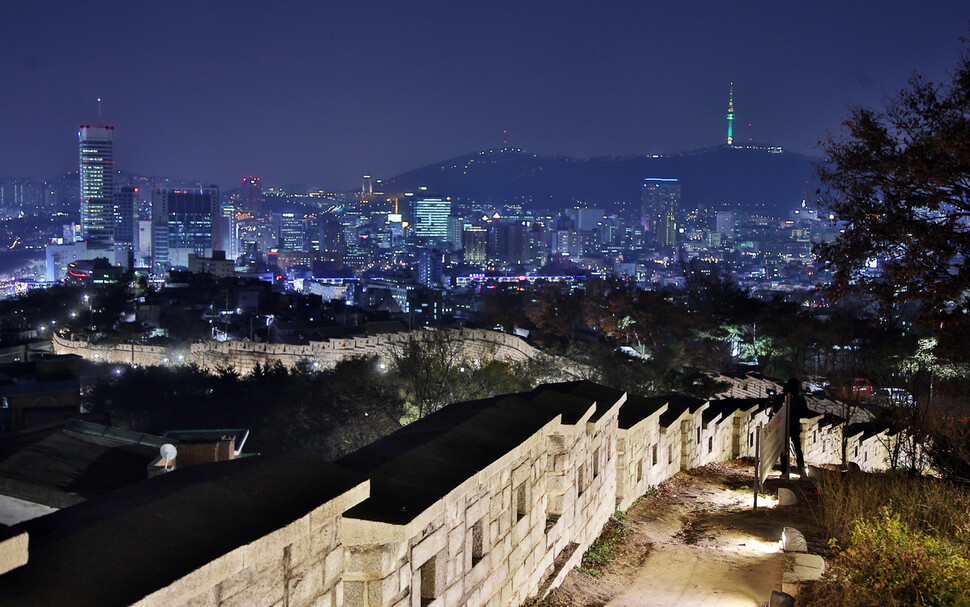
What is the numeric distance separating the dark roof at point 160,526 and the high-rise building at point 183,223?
533 ft

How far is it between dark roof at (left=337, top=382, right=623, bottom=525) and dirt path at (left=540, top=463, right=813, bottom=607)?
1.37 m

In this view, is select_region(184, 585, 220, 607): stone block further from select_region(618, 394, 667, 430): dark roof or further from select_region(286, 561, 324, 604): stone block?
select_region(618, 394, 667, 430): dark roof

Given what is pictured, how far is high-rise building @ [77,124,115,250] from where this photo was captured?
611 ft

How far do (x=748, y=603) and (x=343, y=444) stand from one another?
1714 centimetres

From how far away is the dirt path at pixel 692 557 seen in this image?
6539 mm

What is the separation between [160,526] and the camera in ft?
10.5

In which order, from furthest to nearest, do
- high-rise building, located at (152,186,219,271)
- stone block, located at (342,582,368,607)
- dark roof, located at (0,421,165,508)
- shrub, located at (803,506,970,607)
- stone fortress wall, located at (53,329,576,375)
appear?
high-rise building, located at (152,186,219,271), stone fortress wall, located at (53,329,576,375), dark roof, located at (0,421,165,508), shrub, located at (803,506,970,607), stone block, located at (342,582,368,607)

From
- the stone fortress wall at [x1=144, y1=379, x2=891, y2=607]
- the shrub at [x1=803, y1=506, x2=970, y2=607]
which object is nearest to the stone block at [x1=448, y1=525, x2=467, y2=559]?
the stone fortress wall at [x1=144, y1=379, x2=891, y2=607]

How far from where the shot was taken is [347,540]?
3.82 metres

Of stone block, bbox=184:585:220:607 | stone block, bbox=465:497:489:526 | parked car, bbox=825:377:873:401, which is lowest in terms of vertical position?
parked car, bbox=825:377:873:401

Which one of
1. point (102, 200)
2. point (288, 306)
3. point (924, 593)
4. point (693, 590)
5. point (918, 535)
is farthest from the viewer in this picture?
point (102, 200)

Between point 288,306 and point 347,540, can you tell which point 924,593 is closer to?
point 347,540

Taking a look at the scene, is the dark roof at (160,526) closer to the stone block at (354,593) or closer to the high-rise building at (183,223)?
the stone block at (354,593)

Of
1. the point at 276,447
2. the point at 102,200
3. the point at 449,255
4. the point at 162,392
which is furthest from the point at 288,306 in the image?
the point at 102,200
